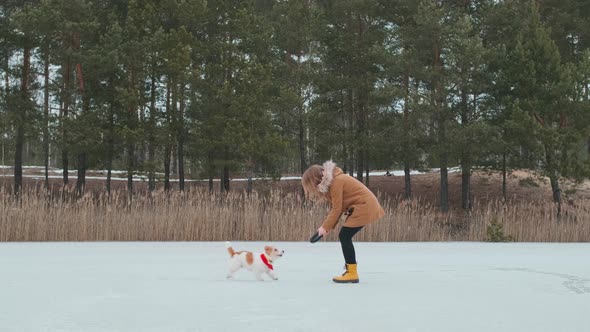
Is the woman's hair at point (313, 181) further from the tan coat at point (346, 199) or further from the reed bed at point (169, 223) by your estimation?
the reed bed at point (169, 223)

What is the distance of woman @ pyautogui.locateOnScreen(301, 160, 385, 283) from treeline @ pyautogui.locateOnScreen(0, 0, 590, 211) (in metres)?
17.3

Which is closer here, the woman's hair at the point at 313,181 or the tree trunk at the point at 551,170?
the woman's hair at the point at 313,181

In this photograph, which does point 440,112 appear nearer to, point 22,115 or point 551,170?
point 551,170

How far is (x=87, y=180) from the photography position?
3766cm

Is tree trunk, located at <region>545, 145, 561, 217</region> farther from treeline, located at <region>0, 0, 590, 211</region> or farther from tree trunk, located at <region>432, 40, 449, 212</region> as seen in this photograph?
tree trunk, located at <region>432, 40, 449, 212</region>

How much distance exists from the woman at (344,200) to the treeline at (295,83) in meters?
17.3

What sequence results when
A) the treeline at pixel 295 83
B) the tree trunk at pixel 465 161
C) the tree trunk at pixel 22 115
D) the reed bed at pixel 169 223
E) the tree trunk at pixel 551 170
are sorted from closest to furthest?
the reed bed at pixel 169 223 < the tree trunk at pixel 551 170 < the treeline at pixel 295 83 < the tree trunk at pixel 465 161 < the tree trunk at pixel 22 115
